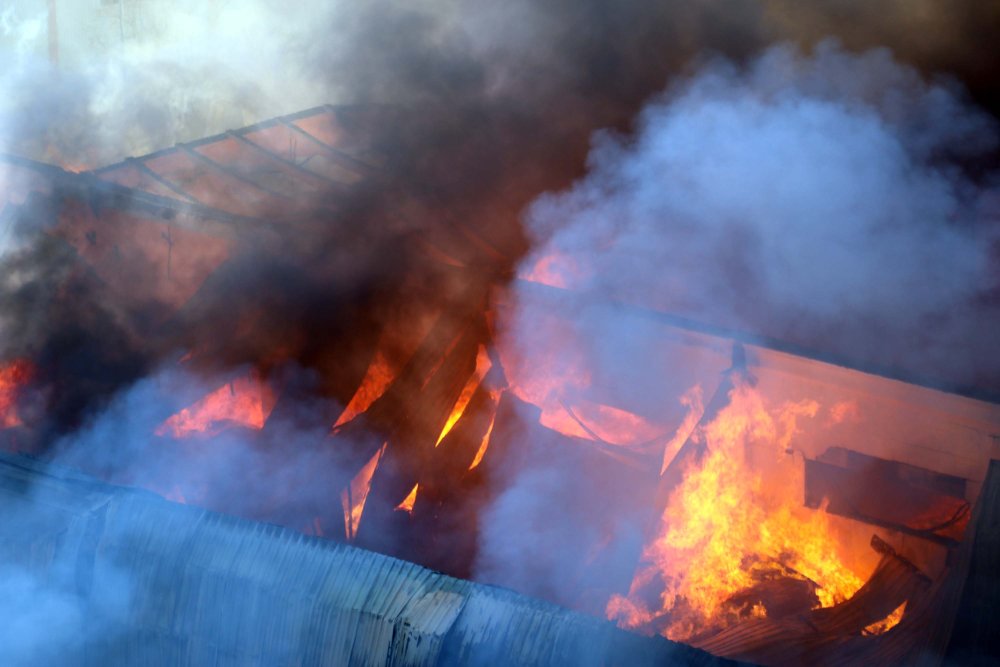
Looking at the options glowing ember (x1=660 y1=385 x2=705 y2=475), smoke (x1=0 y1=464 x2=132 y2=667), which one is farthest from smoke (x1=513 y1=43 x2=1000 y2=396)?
smoke (x1=0 y1=464 x2=132 y2=667)

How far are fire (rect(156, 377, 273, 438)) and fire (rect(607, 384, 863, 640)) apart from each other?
2.08 metres

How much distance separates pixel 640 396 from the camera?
4035 millimetres

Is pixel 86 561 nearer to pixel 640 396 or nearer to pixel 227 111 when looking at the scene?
pixel 640 396

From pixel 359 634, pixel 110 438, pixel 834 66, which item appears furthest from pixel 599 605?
pixel 834 66

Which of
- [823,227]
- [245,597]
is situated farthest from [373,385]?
[823,227]

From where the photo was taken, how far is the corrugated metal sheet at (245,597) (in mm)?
1817

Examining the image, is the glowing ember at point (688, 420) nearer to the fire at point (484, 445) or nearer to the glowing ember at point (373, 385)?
the fire at point (484, 445)

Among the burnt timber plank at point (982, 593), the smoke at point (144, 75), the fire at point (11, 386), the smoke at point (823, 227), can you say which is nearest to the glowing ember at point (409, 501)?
the smoke at point (823, 227)

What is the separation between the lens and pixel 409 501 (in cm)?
358

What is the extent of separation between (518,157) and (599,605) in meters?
3.16

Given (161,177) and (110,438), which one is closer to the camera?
(110,438)

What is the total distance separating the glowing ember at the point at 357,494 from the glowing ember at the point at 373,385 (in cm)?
34

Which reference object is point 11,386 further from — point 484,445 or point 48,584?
point 484,445

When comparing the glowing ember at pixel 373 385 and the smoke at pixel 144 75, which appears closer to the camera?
the glowing ember at pixel 373 385
